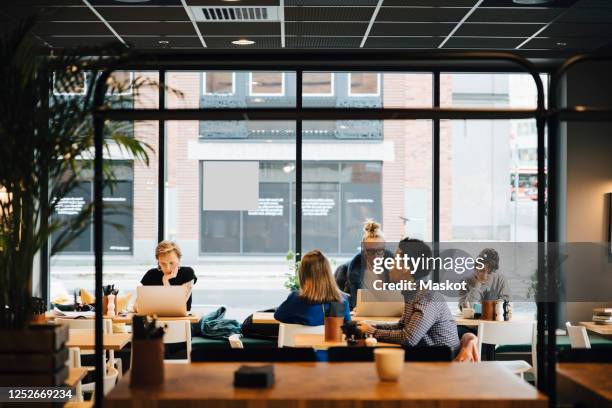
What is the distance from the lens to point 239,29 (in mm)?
7164

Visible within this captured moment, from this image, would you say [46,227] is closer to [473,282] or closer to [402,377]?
[402,377]

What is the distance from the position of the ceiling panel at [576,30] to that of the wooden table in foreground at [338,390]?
4588 millimetres

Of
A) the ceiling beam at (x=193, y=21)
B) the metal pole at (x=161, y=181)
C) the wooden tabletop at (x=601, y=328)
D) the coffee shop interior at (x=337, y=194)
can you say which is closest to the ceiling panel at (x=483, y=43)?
the coffee shop interior at (x=337, y=194)

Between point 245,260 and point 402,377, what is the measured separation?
18.6 ft

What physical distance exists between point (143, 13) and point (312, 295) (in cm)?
281

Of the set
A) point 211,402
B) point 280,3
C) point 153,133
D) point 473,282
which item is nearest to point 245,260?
point 153,133

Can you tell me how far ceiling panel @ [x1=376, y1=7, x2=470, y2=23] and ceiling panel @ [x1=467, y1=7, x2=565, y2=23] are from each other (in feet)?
0.50

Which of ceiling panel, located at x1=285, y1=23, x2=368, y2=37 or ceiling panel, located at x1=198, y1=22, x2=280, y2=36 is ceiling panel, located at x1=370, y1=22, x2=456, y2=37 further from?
ceiling panel, located at x1=198, y1=22, x2=280, y2=36

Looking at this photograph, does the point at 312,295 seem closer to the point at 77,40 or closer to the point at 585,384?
the point at 585,384

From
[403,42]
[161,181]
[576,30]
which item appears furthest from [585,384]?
[161,181]

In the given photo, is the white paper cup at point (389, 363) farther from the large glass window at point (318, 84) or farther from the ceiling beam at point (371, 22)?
the large glass window at point (318, 84)

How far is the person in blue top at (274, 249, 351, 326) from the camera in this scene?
5.70 m

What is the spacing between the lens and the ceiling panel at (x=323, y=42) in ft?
24.7

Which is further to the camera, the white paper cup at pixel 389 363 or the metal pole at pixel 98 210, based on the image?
the metal pole at pixel 98 210
